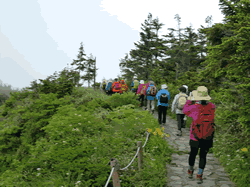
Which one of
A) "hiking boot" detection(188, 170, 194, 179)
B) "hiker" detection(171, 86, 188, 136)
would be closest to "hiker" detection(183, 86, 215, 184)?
"hiking boot" detection(188, 170, 194, 179)

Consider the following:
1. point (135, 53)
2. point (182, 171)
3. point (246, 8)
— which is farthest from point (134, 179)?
point (135, 53)

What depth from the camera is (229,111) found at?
5895mm

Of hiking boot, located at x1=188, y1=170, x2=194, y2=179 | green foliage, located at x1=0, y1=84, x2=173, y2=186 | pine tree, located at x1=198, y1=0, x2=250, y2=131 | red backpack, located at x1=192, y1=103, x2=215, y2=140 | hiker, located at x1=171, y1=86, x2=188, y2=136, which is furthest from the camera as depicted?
hiker, located at x1=171, y1=86, x2=188, y2=136

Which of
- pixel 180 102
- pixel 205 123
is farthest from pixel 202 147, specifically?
pixel 180 102

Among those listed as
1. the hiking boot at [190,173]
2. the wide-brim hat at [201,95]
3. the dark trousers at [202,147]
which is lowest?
the hiking boot at [190,173]

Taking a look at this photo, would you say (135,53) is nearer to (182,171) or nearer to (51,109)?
(51,109)

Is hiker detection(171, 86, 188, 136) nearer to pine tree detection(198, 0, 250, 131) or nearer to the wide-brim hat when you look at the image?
pine tree detection(198, 0, 250, 131)

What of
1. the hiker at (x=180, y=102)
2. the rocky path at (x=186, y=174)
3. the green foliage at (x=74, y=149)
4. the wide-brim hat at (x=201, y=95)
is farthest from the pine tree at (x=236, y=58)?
the green foliage at (x=74, y=149)

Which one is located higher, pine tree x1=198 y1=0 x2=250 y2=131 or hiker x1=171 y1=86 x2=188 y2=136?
pine tree x1=198 y1=0 x2=250 y2=131

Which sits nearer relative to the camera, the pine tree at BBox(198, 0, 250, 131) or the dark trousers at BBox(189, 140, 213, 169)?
the dark trousers at BBox(189, 140, 213, 169)

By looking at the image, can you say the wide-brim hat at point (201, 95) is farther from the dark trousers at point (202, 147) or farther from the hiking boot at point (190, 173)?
the hiking boot at point (190, 173)

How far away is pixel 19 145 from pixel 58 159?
5728 mm

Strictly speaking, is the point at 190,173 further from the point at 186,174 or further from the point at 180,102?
the point at 180,102

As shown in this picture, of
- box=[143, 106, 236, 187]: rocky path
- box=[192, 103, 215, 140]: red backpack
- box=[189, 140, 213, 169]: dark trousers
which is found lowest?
box=[143, 106, 236, 187]: rocky path
